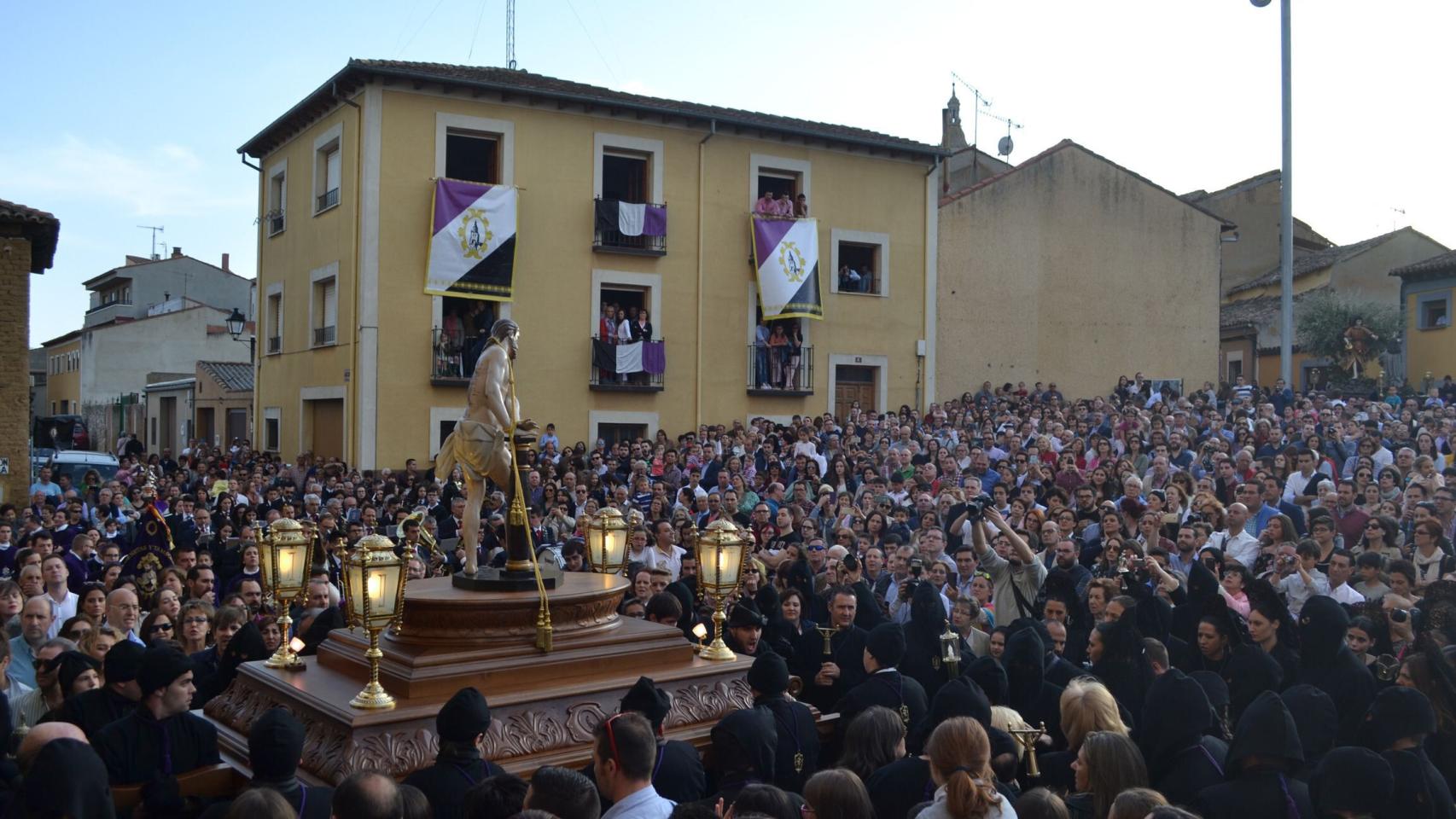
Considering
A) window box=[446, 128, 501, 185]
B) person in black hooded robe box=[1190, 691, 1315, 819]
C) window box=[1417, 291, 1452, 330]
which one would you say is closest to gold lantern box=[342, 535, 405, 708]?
person in black hooded robe box=[1190, 691, 1315, 819]

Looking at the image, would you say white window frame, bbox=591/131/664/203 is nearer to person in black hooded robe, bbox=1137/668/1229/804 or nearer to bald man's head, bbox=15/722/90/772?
person in black hooded robe, bbox=1137/668/1229/804

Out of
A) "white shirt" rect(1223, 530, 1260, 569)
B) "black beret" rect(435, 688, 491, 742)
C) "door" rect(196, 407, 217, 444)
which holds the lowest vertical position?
"black beret" rect(435, 688, 491, 742)

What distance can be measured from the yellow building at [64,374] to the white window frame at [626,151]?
29581 millimetres

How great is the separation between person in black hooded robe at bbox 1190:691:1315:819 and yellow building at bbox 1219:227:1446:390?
1344 inches

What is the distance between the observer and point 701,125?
964 inches

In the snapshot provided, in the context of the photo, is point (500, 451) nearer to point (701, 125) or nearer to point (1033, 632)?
point (1033, 632)

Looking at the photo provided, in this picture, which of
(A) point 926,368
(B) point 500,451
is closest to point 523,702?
(B) point 500,451

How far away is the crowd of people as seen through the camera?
4.70 m

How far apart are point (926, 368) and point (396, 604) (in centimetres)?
2245

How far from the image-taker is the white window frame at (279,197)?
83.2ft

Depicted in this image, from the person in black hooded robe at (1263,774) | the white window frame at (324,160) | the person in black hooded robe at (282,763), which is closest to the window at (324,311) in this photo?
the white window frame at (324,160)

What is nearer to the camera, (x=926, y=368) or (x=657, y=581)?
(x=657, y=581)

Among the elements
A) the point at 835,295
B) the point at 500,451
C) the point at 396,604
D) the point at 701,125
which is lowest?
the point at 396,604

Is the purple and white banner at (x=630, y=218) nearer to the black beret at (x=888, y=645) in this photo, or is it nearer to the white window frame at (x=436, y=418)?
the white window frame at (x=436, y=418)
